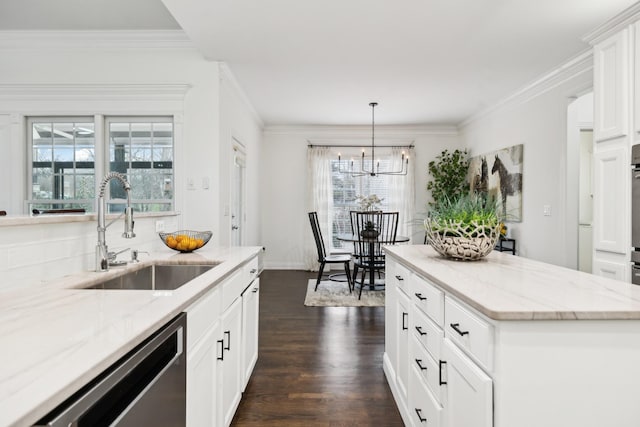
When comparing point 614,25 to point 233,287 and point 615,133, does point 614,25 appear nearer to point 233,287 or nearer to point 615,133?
point 615,133

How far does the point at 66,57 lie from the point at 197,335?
3903 millimetres

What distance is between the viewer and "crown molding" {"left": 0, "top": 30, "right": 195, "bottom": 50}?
3.83m

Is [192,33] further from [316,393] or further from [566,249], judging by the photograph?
[566,249]

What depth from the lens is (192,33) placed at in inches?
131

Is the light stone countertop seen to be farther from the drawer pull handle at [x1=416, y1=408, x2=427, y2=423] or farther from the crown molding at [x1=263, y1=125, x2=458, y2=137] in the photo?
the crown molding at [x1=263, y1=125, x2=458, y2=137]

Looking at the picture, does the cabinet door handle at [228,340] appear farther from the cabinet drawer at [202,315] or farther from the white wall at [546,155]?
the white wall at [546,155]

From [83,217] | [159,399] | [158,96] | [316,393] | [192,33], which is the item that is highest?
[192,33]

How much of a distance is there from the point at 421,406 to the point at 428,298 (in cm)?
49

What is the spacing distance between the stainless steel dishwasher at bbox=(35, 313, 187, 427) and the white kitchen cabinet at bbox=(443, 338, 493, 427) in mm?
885

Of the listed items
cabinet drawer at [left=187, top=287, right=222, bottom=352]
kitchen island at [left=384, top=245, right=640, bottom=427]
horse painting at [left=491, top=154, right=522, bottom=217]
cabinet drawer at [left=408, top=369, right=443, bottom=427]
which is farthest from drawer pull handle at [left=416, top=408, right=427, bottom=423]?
horse painting at [left=491, top=154, right=522, bottom=217]

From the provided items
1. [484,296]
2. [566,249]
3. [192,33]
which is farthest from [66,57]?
[566,249]

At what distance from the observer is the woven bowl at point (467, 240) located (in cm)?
189

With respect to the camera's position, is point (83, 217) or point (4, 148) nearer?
point (83, 217)

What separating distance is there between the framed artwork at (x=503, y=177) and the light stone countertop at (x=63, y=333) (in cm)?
433
